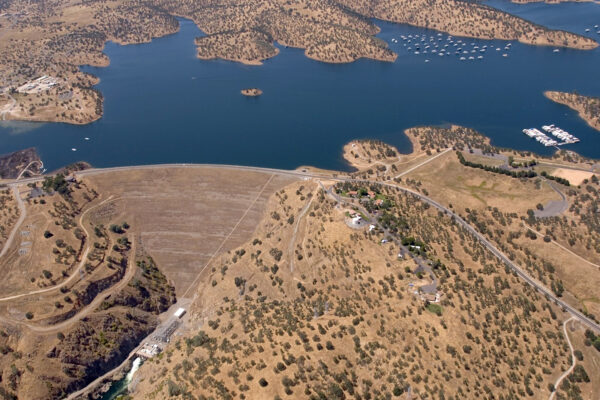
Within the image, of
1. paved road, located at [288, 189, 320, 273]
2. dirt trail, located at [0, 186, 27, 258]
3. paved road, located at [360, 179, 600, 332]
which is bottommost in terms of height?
dirt trail, located at [0, 186, 27, 258]

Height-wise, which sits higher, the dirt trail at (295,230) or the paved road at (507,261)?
the paved road at (507,261)

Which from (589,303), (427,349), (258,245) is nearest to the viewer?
(427,349)

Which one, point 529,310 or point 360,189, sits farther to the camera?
point 360,189

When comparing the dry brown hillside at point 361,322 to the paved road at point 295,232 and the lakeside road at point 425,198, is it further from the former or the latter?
the lakeside road at point 425,198

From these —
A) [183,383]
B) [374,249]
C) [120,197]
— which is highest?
[374,249]

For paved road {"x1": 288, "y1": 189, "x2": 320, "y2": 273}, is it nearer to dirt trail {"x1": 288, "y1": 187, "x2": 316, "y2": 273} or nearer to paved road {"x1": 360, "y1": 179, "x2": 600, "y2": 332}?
dirt trail {"x1": 288, "y1": 187, "x2": 316, "y2": 273}

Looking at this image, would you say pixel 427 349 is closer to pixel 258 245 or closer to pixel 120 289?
pixel 258 245

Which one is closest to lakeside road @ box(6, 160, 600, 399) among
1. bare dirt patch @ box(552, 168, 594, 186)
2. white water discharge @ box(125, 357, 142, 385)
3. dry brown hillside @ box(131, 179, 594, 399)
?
white water discharge @ box(125, 357, 142, 385)

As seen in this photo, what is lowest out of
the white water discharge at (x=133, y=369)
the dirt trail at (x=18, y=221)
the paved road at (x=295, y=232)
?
the white water discharge at (x=133, y=369)

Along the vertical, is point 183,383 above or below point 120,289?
above

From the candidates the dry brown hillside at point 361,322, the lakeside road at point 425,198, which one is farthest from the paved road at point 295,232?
the lakeside road at point 425,198

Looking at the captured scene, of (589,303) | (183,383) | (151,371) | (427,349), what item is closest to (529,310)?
(589,303)
